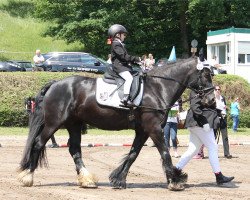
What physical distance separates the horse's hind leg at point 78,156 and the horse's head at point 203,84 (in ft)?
7.95

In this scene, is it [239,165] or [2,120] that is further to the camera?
[2,120]

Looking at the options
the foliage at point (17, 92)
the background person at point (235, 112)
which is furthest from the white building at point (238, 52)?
the foliage at point (17, 92)

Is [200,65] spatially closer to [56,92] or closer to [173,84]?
[173,84]

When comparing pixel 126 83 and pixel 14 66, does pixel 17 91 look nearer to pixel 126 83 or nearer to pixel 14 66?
pixel 14 66

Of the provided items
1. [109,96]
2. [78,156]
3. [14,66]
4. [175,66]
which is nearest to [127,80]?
[109,96]

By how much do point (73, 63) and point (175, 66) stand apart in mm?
27079

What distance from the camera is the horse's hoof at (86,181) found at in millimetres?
11453

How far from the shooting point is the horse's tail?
1194 centimetres

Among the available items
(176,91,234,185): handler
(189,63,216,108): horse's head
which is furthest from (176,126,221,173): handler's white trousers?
(189,63,216,108): horse's head

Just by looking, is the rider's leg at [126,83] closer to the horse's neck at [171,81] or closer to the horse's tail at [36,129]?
the horse's neck at [171,81]

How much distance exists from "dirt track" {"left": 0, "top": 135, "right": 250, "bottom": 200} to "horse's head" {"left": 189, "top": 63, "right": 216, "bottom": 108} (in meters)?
1.70

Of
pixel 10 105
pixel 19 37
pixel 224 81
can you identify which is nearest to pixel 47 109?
pixel 10 105

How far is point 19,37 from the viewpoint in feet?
185

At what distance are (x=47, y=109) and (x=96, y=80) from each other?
1098 mm
